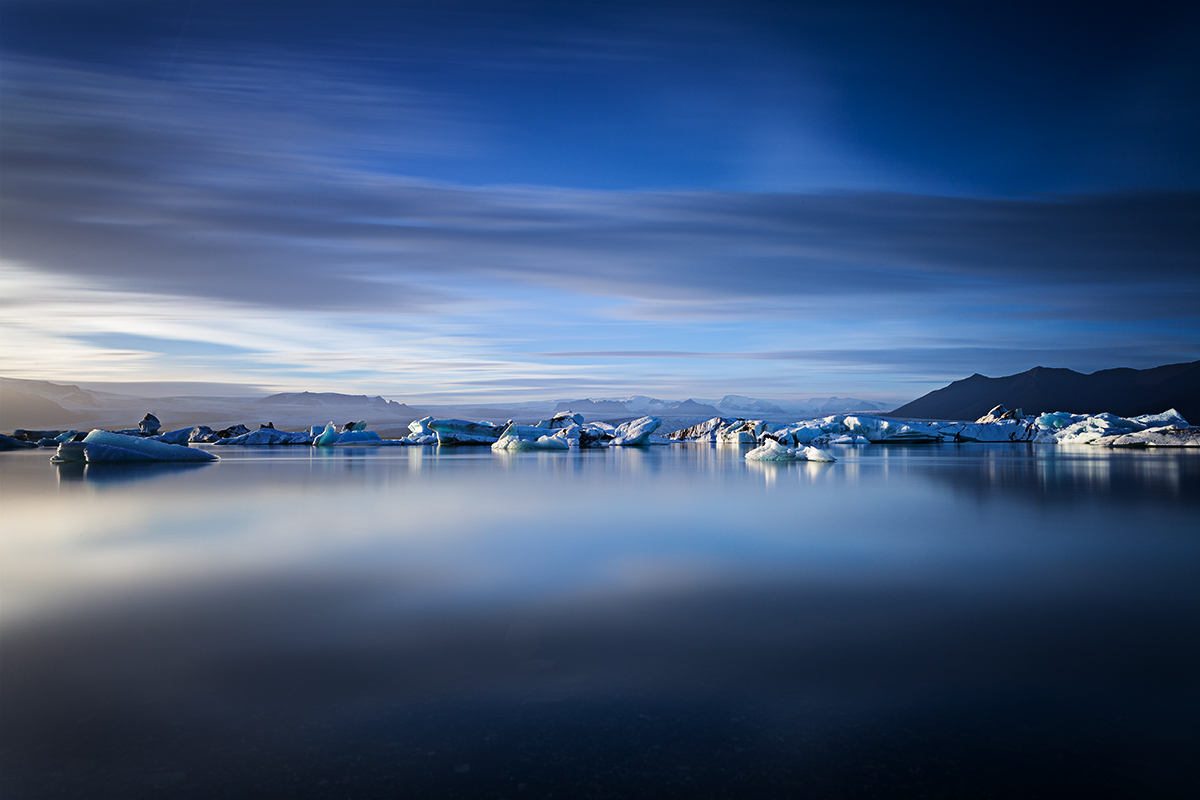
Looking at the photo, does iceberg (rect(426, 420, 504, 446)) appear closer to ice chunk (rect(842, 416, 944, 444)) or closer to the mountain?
ice chunk (rect(842, 416, 944, 444))

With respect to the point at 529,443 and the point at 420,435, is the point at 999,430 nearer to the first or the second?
the point at 529,443

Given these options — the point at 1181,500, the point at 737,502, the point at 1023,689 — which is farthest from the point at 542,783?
the point at 1181,500

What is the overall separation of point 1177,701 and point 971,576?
2.02 meters

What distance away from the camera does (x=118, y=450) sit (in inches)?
648

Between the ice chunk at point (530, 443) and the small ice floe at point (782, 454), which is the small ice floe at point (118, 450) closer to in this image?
the ice chunk at point (530, 443)

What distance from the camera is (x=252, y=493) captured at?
380 inches

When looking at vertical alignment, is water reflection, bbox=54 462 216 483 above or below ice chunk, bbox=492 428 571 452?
below

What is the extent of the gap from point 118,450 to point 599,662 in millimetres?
17884

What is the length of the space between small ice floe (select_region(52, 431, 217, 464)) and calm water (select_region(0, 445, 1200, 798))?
11835mm

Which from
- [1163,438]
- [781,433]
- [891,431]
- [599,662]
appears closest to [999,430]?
[891,431]

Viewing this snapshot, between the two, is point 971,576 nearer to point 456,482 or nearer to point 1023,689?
point 1023,689

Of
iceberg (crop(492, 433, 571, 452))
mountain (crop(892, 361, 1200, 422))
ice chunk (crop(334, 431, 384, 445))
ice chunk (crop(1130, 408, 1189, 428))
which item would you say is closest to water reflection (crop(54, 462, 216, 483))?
iceberg (crop(492, 433, 571, 452))

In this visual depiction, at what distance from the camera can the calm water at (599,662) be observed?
1.81m

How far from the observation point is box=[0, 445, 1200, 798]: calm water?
181 centimetres
